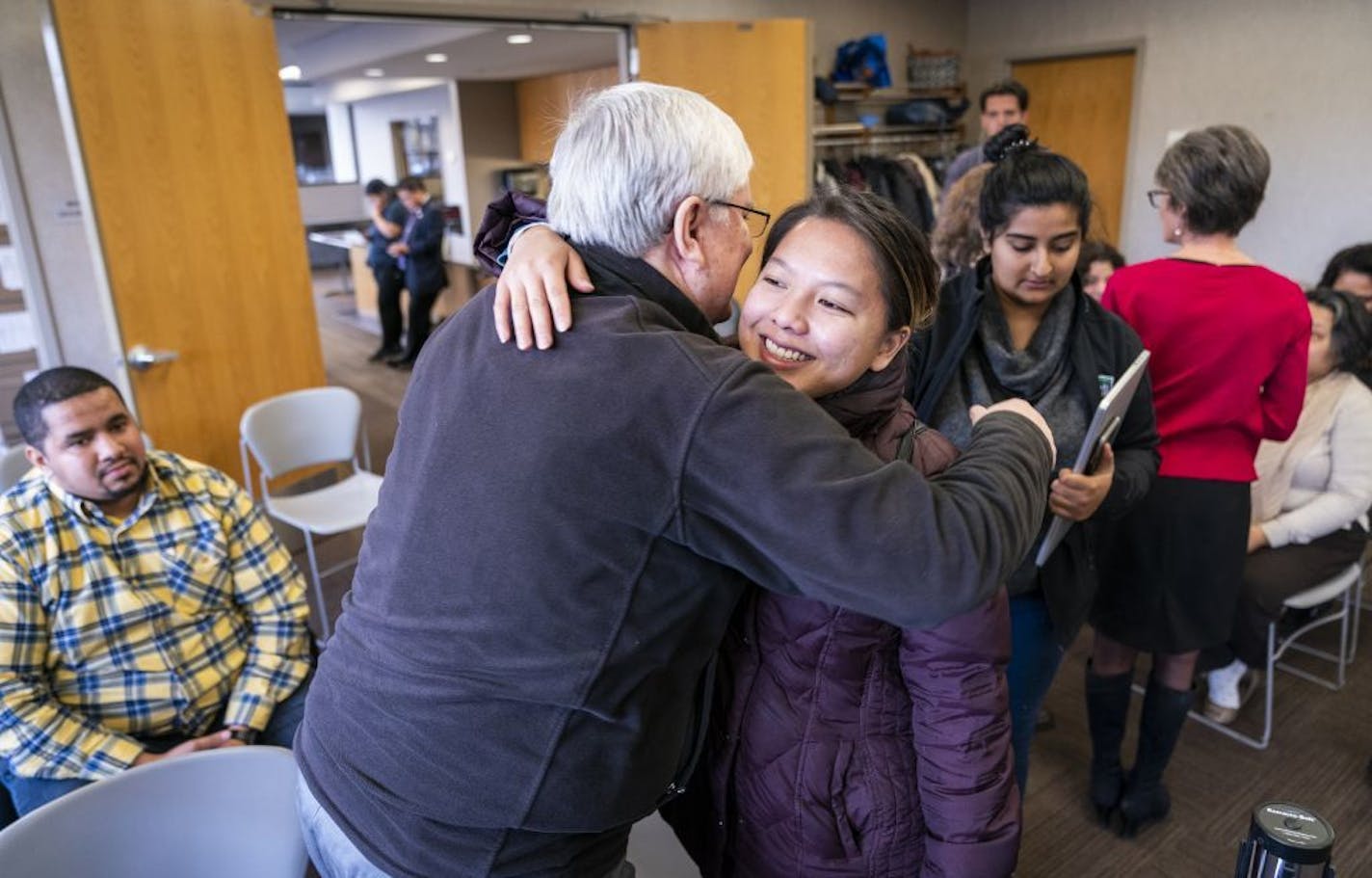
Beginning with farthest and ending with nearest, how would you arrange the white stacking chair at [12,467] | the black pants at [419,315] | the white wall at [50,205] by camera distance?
the black pants at [419,315]
the white wall at [50,205]
the white stacking chair at [12,467]

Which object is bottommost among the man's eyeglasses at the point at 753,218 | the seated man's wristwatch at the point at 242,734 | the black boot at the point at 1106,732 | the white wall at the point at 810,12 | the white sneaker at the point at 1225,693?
the white sneaker at the point at 1225,693

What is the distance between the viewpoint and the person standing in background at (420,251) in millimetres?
6750

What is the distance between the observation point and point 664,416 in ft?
2.59

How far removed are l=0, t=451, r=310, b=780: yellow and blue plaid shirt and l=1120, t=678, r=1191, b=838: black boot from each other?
1.94 metres

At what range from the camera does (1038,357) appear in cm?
160

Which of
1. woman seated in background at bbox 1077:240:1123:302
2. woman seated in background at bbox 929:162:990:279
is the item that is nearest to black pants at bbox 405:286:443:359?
woman seated in background at bbox 1077:240:1123:302

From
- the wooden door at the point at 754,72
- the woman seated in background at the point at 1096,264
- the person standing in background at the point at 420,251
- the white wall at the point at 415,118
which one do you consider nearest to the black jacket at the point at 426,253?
the person standing in background at the point at 420,251

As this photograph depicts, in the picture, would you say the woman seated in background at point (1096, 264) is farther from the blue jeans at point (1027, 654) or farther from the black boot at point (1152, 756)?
the blue jeans at point (1027, 654)

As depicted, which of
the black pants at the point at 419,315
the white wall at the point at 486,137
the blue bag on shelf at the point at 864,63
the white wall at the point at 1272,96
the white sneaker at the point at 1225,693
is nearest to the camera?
the white sneaker at the point at 1225,693

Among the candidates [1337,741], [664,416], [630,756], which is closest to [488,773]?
[630,756]

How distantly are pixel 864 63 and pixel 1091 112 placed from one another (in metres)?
1.66

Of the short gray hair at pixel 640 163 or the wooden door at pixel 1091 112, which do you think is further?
Result: the wooden door at pixel 1091 112

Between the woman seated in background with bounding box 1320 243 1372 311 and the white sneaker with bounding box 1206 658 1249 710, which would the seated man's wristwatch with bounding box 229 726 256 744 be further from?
the woman seated in background with bounding box 1320 243 1372 311

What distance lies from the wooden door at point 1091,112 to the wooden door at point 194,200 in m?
4.94
